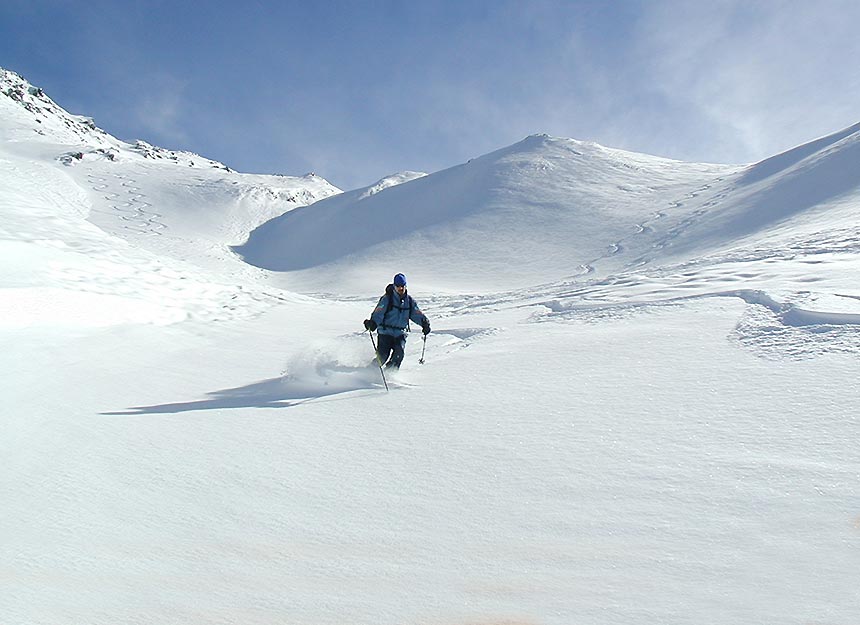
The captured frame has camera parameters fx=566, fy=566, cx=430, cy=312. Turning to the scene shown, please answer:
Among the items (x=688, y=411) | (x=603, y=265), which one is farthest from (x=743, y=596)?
(x=603, y=265)

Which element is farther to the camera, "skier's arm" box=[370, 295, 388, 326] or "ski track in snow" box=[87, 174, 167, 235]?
"ski track in snow" box=[87, 174, 167, 235]

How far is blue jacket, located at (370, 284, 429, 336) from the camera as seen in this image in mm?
6719

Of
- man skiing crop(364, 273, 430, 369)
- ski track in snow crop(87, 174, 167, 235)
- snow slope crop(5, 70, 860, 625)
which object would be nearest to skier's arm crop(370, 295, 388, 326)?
man skiing crop(364, 273, 430, 369)

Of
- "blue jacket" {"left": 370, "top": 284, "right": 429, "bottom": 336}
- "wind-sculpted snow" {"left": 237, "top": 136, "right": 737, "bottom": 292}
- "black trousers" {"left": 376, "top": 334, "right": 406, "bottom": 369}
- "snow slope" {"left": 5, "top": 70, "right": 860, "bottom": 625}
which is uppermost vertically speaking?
"wind-sculpted snow" {"left": 237, "top": 136, "right": 737, "bottom": 292}

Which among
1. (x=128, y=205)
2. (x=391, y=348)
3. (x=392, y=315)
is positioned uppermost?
(x=128, y=205)

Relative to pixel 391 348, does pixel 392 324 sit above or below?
above

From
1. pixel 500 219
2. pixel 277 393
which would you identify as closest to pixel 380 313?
pixel 277 393

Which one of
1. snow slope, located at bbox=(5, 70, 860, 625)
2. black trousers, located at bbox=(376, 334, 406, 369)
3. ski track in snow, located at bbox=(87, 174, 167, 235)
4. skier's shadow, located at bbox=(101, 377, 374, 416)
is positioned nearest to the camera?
snow slope, located at bbox=(5, 70, 860, 625)

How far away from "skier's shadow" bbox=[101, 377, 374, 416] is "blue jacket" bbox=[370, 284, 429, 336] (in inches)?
33.5

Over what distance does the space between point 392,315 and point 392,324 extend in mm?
116

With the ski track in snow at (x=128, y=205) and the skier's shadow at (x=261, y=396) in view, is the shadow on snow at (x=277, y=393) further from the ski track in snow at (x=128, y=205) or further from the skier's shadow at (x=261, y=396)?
the ski track in snow at (x=128, y=205)

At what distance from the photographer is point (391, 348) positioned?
678 cm

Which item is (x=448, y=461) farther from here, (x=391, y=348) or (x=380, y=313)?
(x=380, y=313)

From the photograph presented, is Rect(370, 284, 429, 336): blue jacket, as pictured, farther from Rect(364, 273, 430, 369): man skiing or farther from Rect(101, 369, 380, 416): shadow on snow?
Rect(101, 369, 380, 416): shadow on snow
